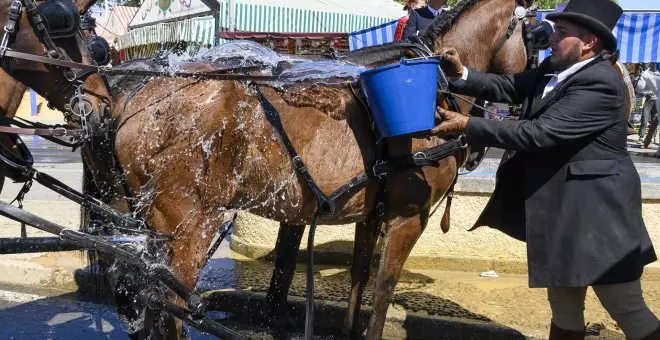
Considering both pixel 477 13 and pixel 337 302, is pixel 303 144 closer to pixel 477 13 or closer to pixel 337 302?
pixel 477 13

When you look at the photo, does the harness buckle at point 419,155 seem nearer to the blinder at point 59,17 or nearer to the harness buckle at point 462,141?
the harness buckle at point 462,141

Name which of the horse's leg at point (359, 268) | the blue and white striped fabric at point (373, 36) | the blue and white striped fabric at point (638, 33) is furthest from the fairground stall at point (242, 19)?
the horse's leg at point (359, 268)

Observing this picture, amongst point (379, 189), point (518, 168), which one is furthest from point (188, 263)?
point (518, 168)

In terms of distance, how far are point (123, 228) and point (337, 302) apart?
2.35m

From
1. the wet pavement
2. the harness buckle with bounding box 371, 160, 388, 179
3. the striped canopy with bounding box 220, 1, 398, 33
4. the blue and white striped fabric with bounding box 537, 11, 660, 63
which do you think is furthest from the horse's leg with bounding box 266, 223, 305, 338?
the blue and white striped fabric with bounding box 537, 11, 660, 63

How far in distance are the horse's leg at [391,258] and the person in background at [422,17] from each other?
6.54 ft

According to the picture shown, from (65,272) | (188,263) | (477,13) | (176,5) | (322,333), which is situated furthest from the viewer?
(176,5)

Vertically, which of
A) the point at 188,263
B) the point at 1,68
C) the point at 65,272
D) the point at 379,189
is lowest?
the point at 65,272

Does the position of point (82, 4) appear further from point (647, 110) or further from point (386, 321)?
point (647, 110)

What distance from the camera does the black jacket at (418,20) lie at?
17.9 feet

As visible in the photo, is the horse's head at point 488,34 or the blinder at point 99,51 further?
the horse's head at point 488,34

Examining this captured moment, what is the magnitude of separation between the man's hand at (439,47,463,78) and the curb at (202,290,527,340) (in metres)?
1.89

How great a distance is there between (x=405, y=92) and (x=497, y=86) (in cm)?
85

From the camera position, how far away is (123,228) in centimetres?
350
